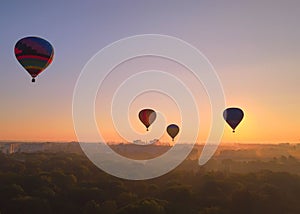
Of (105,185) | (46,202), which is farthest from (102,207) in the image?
(105,185)

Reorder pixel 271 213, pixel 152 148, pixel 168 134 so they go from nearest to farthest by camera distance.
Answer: pixel 271 213
pixel 168 134
pixel 152 148

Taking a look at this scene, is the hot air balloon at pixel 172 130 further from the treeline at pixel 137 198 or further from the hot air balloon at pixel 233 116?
the hot air balloon at pixel 233 116

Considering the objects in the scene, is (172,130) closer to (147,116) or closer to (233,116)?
(147,116)

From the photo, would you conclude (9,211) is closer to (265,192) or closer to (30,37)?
(30,37)

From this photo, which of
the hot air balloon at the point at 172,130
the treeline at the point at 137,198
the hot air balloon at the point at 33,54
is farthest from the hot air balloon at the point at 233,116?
the hot air balloon at the point at 33,54

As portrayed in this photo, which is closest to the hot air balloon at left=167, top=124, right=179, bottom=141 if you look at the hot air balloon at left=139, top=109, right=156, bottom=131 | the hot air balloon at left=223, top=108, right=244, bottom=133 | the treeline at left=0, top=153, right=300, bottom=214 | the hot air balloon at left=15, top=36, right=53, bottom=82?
the hot air balloon at left=139, top=109, right=156, bottom=131

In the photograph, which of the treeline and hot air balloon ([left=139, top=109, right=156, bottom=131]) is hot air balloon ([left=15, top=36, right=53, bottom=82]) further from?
hot air balloon ([left=139, top=109, right=156, bottom=131])
